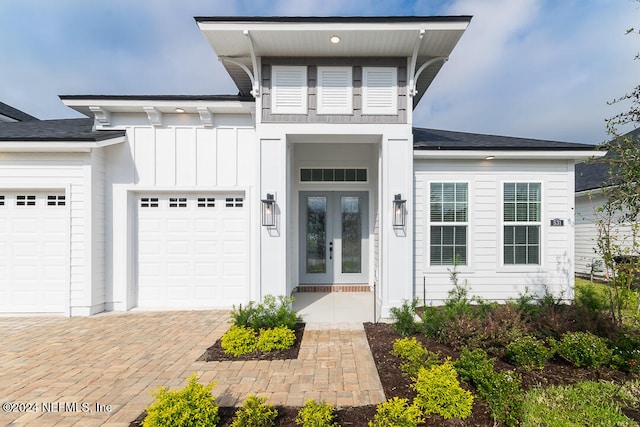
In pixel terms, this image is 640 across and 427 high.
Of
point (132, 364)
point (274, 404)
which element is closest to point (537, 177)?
point (274, 404)

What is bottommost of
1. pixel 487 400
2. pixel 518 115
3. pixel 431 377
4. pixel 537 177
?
pixel 487 400

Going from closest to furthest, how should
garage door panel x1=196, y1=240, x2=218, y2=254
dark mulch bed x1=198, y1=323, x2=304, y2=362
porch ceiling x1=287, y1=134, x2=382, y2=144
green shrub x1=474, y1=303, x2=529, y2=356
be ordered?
green shrub x1=474, y1=303, x2=529, y2=356 < dark mulch bed x1=198, y1=323, x2=304, y2=362 < porch ceiling x1=287, y1=134, x2=382, y2=144 < garage door panel x1=196, y1=240, x2=218, y2=254

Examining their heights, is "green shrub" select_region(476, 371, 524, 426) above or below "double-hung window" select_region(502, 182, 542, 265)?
below

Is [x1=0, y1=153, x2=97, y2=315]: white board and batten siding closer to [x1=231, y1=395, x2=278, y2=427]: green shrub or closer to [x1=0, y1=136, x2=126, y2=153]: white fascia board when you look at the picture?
[x1=0, y1=136, x2=126, y2=153]: white fascia board

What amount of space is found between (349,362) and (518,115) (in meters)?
36.9

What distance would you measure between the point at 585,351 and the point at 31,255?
8923 millimetres

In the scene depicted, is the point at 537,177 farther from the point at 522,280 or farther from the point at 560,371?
the point at 560,371

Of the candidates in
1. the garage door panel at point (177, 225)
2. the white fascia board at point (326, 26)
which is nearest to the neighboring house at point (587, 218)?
the white fascia board at point (326, 26)

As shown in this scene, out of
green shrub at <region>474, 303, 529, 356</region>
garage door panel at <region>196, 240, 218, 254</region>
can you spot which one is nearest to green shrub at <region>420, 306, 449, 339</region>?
green shrub at <region>474, 303, 529, 356</region>

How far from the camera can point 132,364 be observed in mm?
3807

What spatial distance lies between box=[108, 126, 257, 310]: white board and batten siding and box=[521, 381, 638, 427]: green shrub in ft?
15.9

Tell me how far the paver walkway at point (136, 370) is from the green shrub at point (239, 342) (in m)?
0.22

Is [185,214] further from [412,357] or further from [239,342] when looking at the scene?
[412,357]

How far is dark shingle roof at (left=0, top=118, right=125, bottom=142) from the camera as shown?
5480 millimetres
